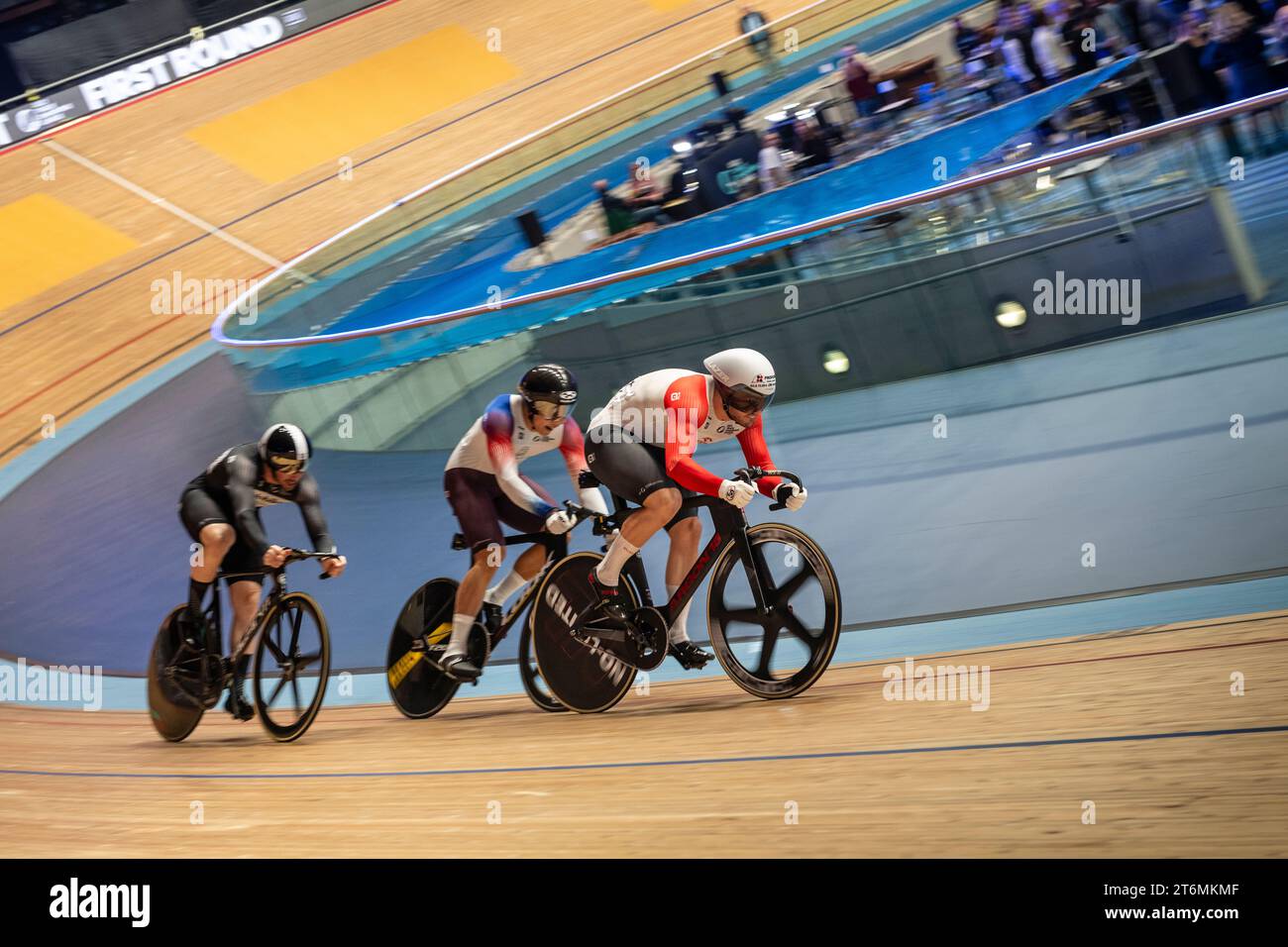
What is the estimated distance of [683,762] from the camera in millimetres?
3098

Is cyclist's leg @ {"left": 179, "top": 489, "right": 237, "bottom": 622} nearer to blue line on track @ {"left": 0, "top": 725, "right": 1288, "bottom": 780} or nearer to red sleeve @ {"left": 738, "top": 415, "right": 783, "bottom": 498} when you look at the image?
blue line on track @ {"left": 0, "top": 725, "right": 1288, "bottom": 780}

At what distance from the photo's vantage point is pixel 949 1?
43.9 ft

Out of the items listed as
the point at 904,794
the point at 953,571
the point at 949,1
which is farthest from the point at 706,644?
the point at 949,1

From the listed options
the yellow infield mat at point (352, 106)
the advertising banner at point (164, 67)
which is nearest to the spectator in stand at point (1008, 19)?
the yellow infield mat at point (352, 106)

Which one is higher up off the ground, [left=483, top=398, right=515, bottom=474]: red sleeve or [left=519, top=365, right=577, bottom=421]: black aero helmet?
[left=519, top=365, right=577, bottom=421]: black aero helmet

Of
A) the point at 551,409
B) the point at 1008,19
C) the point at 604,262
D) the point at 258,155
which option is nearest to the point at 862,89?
the point at 1008,19

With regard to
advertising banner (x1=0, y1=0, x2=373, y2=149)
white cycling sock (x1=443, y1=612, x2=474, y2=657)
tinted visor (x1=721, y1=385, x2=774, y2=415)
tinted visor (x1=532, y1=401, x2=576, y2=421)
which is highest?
advertising banner (x1=0, y1=0, x2=373, y2=149)

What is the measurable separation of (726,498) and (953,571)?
4.41 ft

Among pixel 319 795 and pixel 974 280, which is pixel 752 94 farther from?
pixel 319 795

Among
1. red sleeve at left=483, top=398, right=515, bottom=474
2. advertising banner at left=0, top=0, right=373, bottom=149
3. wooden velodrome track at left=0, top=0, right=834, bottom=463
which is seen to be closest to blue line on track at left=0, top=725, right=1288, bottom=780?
red sleeve at left=483, top=398, right=515, bottom=474

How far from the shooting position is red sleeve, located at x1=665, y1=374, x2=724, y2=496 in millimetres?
3332

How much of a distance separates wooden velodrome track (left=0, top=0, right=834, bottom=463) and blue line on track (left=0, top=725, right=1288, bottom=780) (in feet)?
20.1

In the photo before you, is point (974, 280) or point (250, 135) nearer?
point (974, 280)

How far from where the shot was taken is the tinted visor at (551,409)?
378cm
